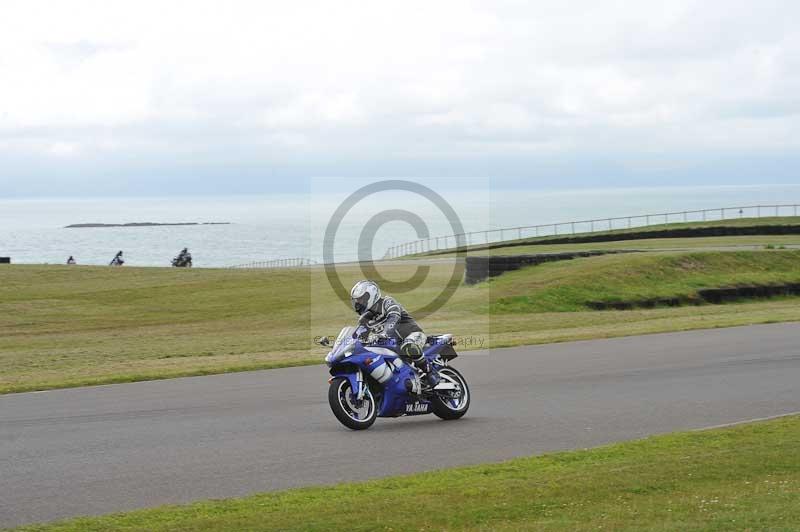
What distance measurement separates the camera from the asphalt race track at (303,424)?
10234 millimetres

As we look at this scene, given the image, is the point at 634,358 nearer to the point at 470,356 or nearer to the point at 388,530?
the point at 470,356

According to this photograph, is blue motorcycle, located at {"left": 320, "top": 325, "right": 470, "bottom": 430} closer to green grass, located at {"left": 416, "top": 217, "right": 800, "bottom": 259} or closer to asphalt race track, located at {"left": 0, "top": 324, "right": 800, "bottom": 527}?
asphalt race track, located at {"left": 0, "top": 324, "right": 800, "bottom": 527}

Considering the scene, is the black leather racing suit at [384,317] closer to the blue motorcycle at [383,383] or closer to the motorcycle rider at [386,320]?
the motorcycle rider at [386,320]

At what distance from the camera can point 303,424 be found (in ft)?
45.1

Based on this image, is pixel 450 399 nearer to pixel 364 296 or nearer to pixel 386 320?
pixel 386 320

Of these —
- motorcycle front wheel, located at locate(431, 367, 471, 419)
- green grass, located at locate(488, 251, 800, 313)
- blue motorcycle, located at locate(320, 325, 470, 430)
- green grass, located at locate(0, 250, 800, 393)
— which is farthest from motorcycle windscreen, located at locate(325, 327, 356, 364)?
green grass, located at locate(488, 251, 800, 313)

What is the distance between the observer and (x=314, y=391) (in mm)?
17281

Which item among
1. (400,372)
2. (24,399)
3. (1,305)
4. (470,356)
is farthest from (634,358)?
(1,305)

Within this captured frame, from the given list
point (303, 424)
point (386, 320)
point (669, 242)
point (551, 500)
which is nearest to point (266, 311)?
point (303, 424)

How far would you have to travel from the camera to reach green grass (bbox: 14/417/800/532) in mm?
8039

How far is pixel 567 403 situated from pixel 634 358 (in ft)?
20.0

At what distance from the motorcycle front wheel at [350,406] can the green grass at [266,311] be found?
727 centimetres

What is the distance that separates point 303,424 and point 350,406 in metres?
0.73

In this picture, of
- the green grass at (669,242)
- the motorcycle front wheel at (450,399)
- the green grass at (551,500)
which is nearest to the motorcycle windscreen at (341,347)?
the motorcycle front wheel at (450,399)
